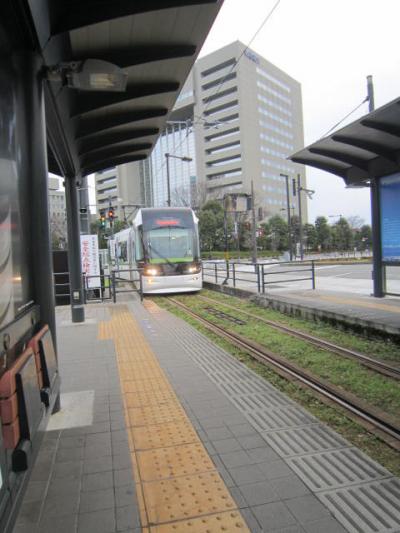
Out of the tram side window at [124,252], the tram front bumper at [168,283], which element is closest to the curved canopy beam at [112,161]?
the tram front bumper at [168,283]

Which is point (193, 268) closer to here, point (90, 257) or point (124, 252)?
point (90, 257)

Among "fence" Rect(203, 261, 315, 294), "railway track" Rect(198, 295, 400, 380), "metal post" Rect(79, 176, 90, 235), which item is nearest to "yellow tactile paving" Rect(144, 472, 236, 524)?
"railway track" Rect(198, 295, 400, 380)

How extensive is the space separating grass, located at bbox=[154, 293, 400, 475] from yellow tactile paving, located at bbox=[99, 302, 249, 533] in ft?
4.28

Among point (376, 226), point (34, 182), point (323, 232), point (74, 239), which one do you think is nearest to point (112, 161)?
point (74, 239)

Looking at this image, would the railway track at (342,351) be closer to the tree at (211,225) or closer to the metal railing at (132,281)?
the metal railing at (132,281)

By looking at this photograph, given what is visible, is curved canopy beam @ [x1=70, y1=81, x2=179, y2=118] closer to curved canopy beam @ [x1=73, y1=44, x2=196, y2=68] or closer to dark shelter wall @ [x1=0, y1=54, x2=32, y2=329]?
curved canopy beam @ [x1=73, y1=44, x2=196, y2=68]

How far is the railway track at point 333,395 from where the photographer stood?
158 inches

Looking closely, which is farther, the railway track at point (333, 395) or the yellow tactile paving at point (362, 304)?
the yellow tactile paving at point (362, 304)

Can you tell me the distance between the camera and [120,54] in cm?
502

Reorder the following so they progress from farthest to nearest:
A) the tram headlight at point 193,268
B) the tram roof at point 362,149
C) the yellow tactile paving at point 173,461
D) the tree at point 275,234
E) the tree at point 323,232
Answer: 1. the tree at point 323,232
2. the tree at point 275,234
3. the tram headlight at point 193,268
4. the tram roof at point 362,149
5. the yellow tactile paving at point 173,461

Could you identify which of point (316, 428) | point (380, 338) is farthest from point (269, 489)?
point (380, 338)

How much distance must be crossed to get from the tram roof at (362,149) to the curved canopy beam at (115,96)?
11.6 ft

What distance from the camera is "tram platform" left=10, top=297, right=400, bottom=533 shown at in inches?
106

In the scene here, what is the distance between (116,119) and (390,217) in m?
6.40
